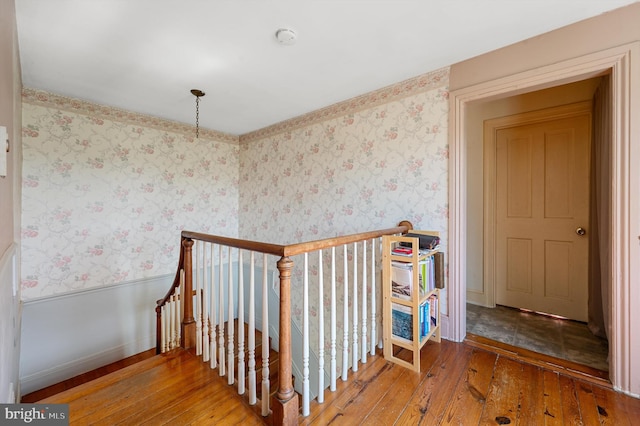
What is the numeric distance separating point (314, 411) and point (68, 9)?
260 centimetres

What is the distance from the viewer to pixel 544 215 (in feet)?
8.75

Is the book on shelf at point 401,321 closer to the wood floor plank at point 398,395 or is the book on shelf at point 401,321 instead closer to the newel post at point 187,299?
the wood floor plank at point 398,395

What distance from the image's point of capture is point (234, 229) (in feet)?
13.8

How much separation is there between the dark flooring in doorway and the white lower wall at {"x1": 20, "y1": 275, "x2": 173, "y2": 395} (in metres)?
3.60

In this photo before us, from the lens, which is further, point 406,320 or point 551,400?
point 406,320

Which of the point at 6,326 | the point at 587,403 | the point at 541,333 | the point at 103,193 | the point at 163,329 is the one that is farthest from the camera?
the point at 103,193

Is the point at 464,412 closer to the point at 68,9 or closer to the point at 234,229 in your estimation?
the point at 68,9

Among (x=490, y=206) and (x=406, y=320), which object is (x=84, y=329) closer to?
(x=406, y=320)

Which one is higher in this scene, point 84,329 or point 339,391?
point 339,391

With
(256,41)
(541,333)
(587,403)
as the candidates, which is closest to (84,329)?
(256,41)

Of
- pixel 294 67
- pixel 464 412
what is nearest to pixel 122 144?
pixel 294 67

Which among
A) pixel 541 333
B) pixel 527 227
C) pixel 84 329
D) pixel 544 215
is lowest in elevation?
pixel 84 329

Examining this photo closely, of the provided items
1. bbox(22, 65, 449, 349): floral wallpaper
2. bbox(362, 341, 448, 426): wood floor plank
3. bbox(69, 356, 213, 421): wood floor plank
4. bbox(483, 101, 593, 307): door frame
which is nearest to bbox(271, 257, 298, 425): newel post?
bbox(362, 341, 448, 426): wood floor plank

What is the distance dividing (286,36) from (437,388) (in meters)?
2.36
